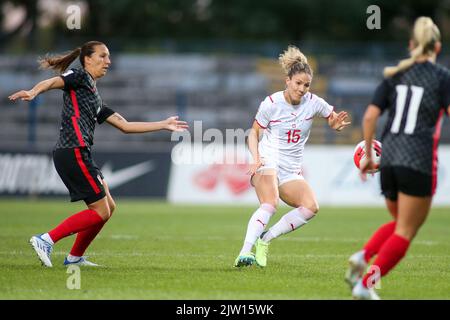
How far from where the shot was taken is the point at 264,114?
9.07 m

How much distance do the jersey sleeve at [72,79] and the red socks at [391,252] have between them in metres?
3.49

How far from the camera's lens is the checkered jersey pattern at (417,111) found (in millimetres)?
6500

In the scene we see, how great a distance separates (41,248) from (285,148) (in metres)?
2.77

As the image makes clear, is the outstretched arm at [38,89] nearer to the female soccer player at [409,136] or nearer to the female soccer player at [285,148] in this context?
the female soccer player at [285,148]

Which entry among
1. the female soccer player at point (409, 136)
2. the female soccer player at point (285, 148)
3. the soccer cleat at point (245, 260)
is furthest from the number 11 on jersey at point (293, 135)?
the female soccer player at point (409, 136)

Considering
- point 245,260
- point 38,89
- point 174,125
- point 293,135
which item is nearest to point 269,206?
point 245,260

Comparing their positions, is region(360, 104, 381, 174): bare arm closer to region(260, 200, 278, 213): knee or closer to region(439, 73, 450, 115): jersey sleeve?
region(439, 73, 450, 115): jersey sleeve

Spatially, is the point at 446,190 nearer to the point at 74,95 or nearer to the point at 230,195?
the point at 230,195

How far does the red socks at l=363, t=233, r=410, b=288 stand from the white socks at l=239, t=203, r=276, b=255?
2.27 m

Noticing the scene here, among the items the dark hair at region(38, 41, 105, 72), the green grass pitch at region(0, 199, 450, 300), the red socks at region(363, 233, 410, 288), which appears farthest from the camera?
the dark hair at region(38, 41, 105, 72)

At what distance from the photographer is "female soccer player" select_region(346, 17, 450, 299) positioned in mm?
6473

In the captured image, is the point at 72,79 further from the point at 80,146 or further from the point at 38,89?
the point at 80,146

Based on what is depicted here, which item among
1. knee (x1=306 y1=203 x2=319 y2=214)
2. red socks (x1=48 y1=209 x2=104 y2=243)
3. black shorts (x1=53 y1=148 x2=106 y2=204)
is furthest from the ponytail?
knee (x1=306 y1=203 x2=319 y2=214)

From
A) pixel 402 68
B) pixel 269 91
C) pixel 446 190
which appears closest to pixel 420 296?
pixel 402 68
